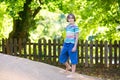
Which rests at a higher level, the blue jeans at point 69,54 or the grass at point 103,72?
the blue jeans at point 69,54

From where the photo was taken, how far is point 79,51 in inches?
611

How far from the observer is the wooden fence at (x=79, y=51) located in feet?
49.4

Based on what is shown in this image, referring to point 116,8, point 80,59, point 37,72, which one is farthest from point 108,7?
point 37,72

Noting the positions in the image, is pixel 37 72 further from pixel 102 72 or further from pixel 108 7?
pixel 108 7

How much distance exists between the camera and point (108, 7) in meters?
15.2

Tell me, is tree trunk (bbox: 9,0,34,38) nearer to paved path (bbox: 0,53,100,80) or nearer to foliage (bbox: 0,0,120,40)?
foliage (bbox: 0,0,120,40)

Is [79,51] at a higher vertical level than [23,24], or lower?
lower

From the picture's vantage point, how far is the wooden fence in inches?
593

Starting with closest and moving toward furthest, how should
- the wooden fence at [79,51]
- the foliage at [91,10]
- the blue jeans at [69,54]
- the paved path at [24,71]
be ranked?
the paved path at [24,71] → the blue jeans at [69,54] → the wooden fence at [79,51] → the foliage at [91,10]

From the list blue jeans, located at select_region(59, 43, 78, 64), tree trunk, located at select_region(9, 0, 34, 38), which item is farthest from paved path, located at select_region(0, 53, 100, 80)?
tree trunk, located at select_region(9, 0, 34, 38)

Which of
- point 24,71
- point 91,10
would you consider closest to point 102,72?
point 91,10

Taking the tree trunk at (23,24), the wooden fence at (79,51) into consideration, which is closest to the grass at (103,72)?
the wooden fence at (79,51)

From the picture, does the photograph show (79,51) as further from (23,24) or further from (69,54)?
(69,54)

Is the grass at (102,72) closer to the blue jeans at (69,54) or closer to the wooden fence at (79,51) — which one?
the wooden fence at (79,51)
